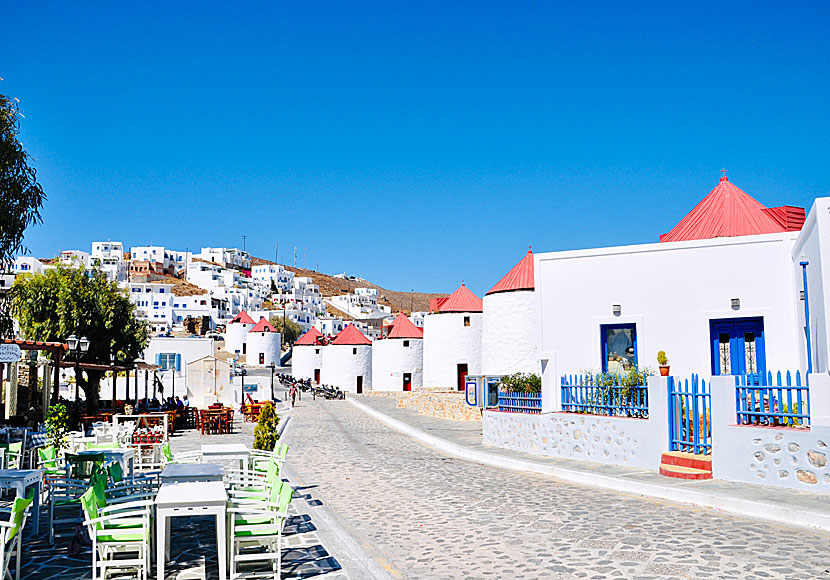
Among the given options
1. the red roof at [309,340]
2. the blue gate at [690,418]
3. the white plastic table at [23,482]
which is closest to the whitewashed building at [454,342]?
the red roof at [309,340]

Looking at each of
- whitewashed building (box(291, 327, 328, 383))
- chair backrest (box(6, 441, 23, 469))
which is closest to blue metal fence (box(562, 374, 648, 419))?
chair backrest (box(6, 441, 23, 469))

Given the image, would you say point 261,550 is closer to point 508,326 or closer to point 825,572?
point 825,572

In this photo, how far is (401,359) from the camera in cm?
5512

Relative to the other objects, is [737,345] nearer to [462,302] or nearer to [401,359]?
[462,302]

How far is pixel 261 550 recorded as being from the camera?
6.80 meters

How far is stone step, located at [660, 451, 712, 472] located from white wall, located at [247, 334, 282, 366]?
69.5 m

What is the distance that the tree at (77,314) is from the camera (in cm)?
2717

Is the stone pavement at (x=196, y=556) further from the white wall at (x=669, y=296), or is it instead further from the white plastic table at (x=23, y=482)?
the white wall at (x=669, y=296)

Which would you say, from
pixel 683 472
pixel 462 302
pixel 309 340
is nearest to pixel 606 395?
pixel 683 472

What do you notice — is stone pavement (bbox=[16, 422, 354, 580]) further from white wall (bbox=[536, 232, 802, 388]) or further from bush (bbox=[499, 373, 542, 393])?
bush (bbox=[499, 373, 542, 393])

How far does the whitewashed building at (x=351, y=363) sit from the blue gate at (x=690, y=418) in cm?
4883

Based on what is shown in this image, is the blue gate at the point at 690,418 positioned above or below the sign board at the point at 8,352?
below

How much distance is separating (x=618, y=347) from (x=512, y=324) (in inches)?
707

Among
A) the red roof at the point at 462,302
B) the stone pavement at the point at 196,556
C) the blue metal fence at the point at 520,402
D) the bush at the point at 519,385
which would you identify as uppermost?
the red roof at the point at 462,302
